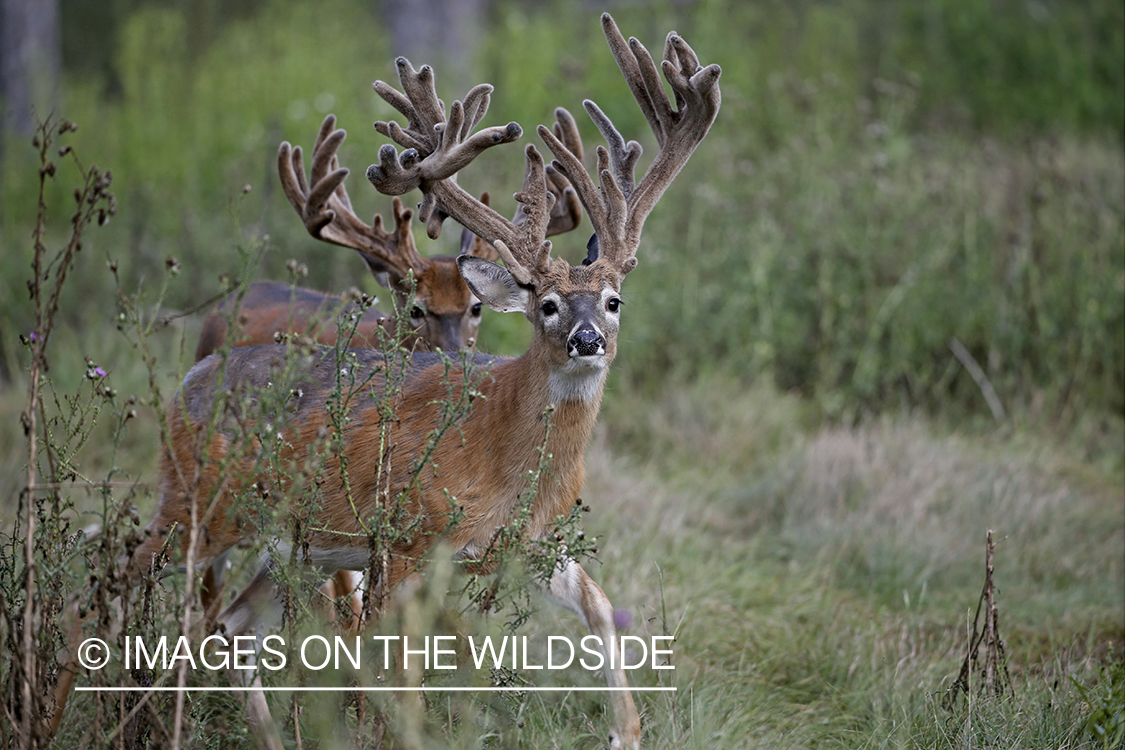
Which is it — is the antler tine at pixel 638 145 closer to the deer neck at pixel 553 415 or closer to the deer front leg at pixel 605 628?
the deer neck at pixel 553 415

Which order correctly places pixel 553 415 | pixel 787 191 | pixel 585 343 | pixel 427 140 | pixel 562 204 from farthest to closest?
pixel 787 191
pixel 562 204
pixel 427 140
pixel 553 415
pixel 585 343

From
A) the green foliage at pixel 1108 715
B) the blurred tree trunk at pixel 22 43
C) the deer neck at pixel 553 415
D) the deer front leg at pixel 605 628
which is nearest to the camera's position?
the green foliage at pixel 1108 715

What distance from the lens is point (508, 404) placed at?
149 inches

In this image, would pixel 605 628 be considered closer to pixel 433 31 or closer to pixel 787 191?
pixel 787 191

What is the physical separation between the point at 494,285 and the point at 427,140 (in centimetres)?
57

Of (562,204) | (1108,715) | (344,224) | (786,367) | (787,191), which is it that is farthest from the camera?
(787,191)

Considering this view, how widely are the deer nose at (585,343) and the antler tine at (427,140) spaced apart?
0.66 metres

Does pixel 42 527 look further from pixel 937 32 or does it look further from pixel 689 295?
pixel 937 32

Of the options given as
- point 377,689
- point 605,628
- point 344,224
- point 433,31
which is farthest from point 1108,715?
point 433,31

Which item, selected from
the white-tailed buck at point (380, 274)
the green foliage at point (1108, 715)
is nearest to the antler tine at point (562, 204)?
the white-tailed buck at point (380, 274)

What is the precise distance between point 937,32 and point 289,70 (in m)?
7.76

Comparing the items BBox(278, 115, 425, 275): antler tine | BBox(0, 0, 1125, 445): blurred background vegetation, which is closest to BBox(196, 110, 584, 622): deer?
BBox(278, 115, 425, 275): antler tine

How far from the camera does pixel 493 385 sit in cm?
389

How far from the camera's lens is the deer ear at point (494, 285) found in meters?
3.83
